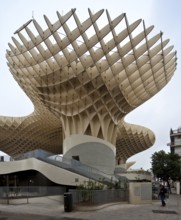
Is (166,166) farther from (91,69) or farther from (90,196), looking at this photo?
(90,196)

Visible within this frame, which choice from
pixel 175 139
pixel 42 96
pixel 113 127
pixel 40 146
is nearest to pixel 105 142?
pixel 113 127

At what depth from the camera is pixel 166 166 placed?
59312mm

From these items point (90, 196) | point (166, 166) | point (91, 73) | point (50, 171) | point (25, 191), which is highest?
point (91, 73)

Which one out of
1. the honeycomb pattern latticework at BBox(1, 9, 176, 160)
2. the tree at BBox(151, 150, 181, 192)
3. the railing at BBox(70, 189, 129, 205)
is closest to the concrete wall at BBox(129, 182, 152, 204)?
the railing at BBox(70, 189, 129, 205)

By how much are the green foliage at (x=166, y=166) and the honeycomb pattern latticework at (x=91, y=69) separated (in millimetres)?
12900

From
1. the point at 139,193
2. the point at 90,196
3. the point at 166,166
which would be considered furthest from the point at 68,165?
the point at 166,166

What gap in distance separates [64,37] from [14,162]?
16.3 meters

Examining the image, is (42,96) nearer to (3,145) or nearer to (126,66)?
(126,66)

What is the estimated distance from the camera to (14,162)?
129 ft

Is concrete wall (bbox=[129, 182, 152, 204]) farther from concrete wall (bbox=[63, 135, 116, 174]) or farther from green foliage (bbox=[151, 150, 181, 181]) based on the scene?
green foliage (bbox=[151, 150, 181, 181])

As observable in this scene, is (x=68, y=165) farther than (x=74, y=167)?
Yes

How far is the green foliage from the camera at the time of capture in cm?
5878

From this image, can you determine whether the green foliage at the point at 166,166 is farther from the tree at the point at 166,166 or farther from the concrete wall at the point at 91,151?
the concrete wall at the point at 91,151

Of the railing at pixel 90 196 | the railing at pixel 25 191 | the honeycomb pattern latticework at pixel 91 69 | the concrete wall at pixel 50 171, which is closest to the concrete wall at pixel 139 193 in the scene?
the railing at pixel 90 196
